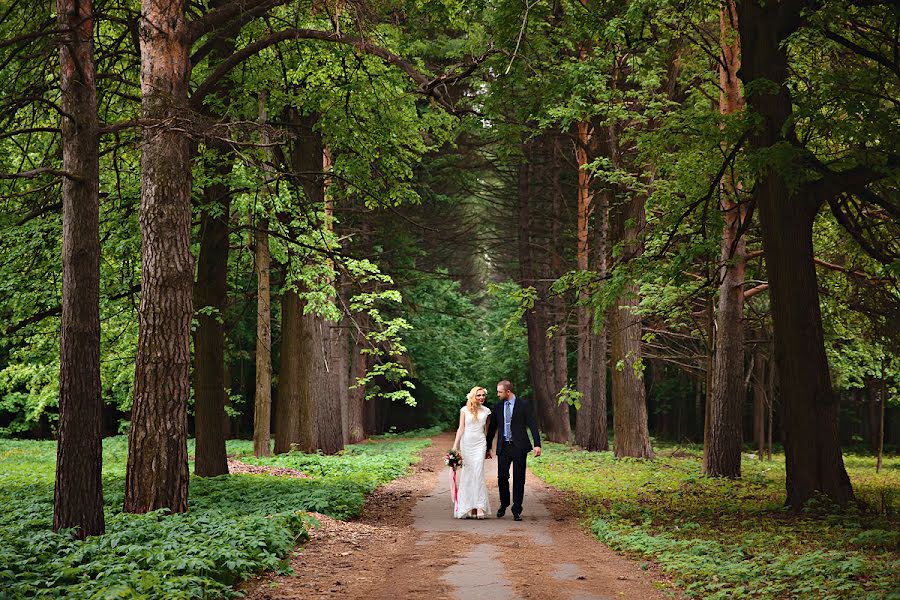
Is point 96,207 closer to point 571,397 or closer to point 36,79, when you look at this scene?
point 36,79

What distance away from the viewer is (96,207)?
9.12m

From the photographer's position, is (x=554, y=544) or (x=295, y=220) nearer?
(x=554, y=544)

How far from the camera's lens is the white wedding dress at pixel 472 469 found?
1321cm

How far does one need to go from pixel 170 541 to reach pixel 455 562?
2.87 meters

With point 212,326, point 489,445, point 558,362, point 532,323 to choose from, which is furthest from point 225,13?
point 558,362

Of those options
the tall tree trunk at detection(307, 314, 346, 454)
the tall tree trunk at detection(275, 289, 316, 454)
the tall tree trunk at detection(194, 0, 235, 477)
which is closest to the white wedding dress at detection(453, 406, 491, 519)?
the tall tree trunk at detection(194, 0, 235, 477)

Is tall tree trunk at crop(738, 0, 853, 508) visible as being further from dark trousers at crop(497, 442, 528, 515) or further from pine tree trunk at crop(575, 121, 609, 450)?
pine tree trunk at crop(575, 121, 609, 450)

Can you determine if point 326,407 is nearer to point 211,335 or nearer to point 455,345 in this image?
point 211,335

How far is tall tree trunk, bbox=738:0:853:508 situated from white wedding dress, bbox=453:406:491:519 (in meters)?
4.41

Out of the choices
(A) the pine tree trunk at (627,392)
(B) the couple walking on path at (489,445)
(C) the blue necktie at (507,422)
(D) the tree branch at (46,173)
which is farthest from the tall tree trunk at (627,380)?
(D) the tree branch at (46,173)

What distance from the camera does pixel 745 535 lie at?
9.92 m

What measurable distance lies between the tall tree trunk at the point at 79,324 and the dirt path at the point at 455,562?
2.34m

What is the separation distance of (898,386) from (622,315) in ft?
49.8

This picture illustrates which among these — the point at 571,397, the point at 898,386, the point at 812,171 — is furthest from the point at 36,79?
the point at 898,386
